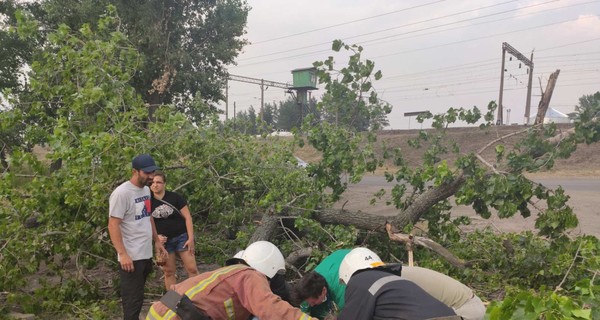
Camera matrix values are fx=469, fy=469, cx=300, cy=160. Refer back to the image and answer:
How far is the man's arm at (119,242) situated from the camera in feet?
10.8

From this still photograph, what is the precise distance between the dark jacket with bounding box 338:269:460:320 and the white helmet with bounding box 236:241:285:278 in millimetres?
445

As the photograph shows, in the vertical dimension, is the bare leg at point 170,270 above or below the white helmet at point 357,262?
below

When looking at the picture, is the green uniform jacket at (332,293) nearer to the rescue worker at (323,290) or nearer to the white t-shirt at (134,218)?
the rescue worker at (323,290)

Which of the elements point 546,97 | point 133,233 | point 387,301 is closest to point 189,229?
point 133,233

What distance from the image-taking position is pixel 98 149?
4.25 meters

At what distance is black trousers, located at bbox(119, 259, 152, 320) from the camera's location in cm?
341

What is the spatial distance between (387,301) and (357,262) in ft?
1.52

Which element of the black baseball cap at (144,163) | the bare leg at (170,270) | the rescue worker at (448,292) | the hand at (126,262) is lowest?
the bare leg at (170,270)

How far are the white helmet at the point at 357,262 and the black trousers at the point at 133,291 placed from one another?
5.16ft

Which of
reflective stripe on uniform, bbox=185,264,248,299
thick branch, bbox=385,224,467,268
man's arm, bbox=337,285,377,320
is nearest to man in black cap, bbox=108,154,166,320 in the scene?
reflective stripe on uniform, bbox=185,264,248,299

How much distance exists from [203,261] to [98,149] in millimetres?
2045

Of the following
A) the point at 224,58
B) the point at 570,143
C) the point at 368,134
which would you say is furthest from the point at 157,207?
the point at 224,58

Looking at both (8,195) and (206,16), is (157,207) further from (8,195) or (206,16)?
(206,16)

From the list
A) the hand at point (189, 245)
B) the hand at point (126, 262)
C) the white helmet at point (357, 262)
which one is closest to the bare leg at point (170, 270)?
the hand at point (189, 245)
